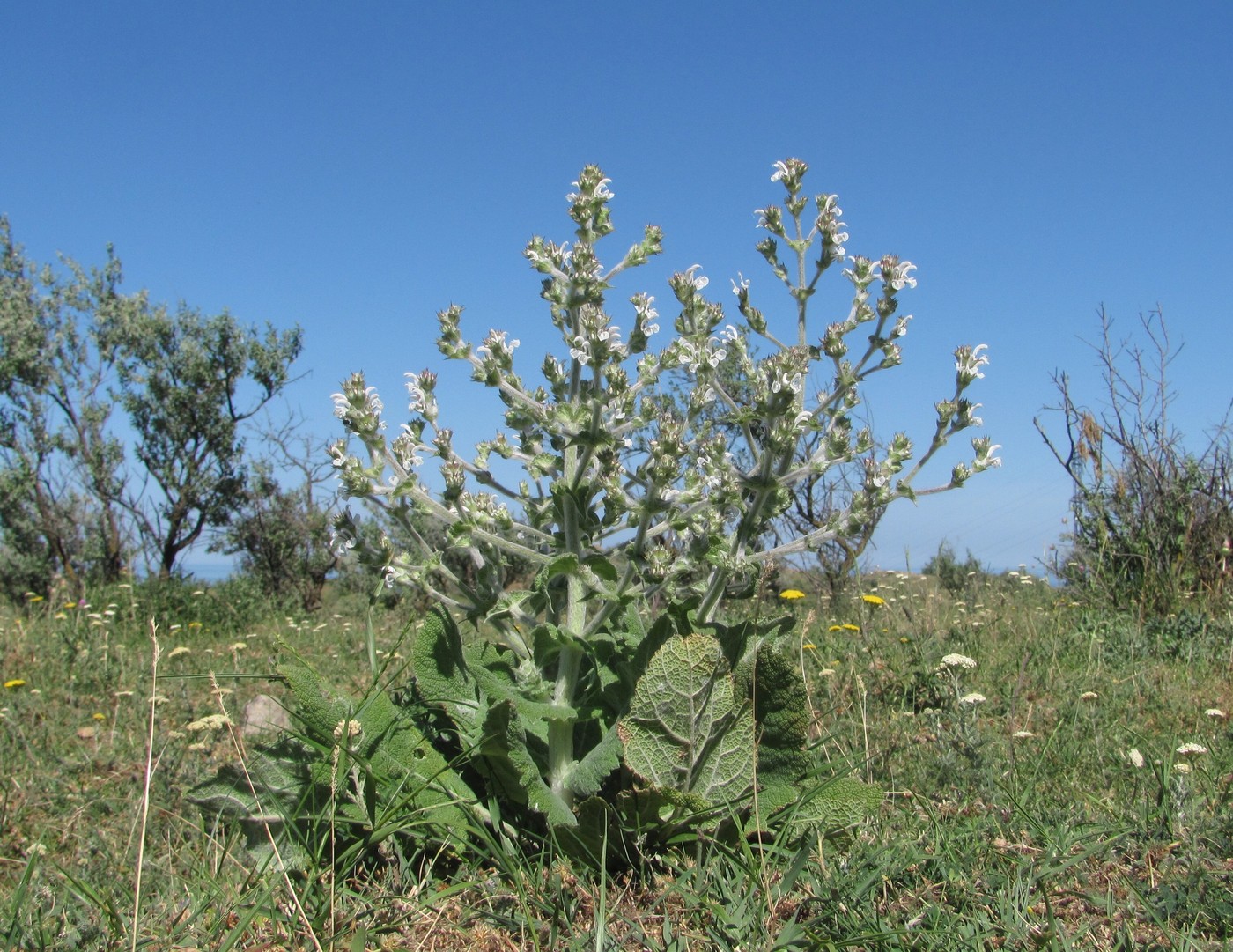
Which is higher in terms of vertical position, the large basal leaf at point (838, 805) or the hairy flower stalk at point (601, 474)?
the hairy flower stalk at point (601, 474)

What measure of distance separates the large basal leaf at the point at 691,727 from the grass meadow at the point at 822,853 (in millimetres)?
175

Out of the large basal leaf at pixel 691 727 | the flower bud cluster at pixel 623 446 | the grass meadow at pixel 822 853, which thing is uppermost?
the flower bud cluster at pixel 623 446

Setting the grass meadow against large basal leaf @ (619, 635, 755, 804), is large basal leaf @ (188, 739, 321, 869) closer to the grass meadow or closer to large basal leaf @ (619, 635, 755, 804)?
the grass meadow

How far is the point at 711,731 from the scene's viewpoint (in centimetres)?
234

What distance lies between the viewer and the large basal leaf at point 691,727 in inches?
89.7

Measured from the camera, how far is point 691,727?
231 centimetres

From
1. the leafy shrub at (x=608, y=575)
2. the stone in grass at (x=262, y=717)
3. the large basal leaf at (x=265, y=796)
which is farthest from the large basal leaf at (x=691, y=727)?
the stone in grass at (x=262, y=717)

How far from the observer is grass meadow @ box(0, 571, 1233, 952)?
200cm

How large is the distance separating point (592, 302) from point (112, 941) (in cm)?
189

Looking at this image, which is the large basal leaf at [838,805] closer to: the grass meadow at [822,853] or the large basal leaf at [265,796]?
the grass meadow at [822,853]

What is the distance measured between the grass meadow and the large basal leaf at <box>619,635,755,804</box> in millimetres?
175

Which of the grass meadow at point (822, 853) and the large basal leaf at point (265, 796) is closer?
the grass meadow at point (822, 853)

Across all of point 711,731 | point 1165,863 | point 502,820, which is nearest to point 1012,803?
point 1165,863

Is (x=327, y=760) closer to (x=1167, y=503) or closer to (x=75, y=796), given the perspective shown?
(x=75, y=796)
